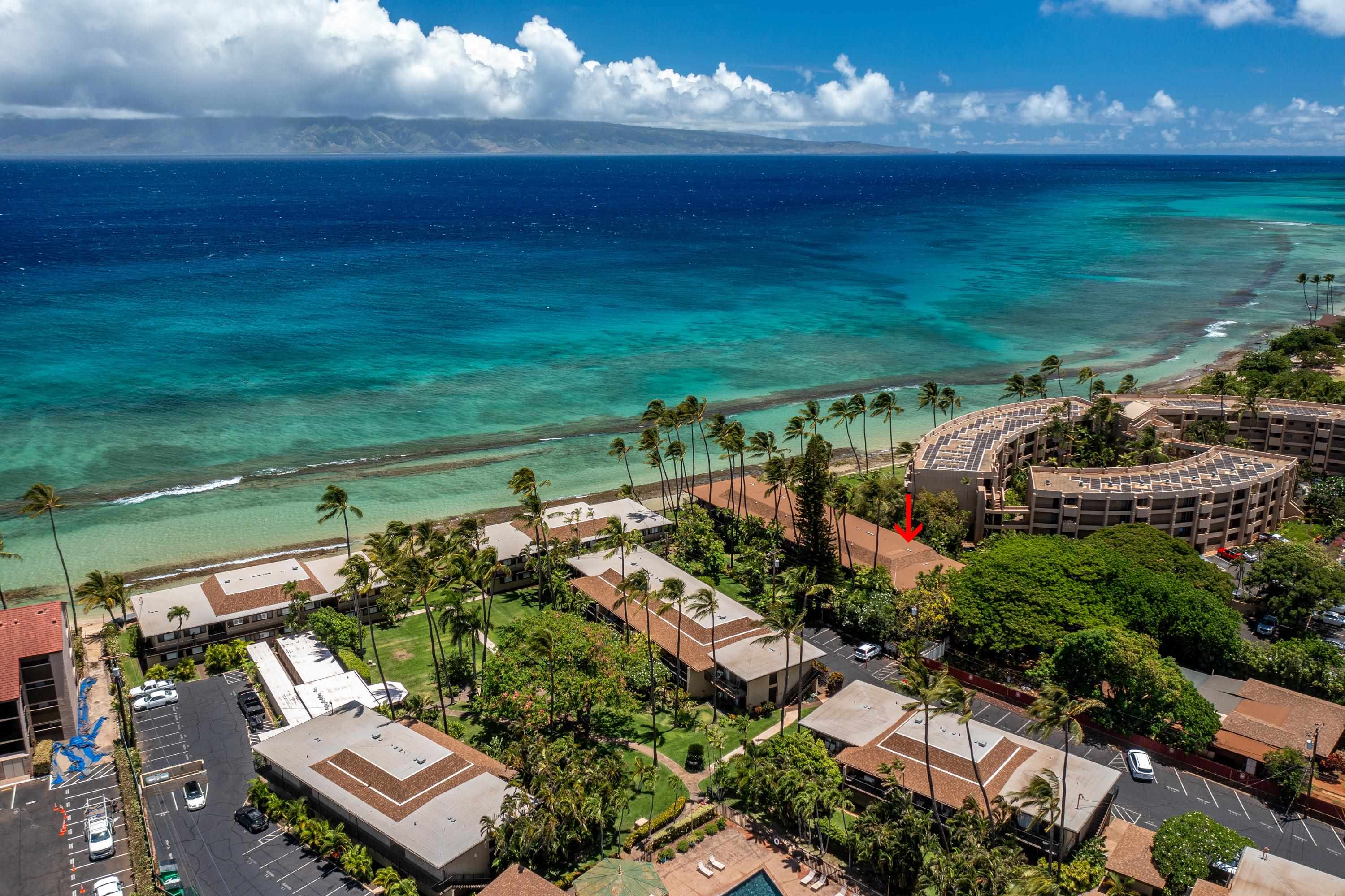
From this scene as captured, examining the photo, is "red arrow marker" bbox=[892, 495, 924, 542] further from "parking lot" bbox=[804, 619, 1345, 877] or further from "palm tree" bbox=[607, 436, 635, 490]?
"palm tree" bbox=[607, 436, 635, 490]

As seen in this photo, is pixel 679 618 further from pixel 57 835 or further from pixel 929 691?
pixel 57 835

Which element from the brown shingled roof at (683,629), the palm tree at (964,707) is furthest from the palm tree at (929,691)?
the brown shingled roof at (683,629)

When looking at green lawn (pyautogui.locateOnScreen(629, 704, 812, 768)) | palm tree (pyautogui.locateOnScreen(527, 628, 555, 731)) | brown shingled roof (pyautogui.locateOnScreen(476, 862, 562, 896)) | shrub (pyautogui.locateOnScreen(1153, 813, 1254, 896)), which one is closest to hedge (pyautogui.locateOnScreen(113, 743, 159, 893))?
brown shingled roof (pyautogui.locateOnScreen(476, 862, 562, 896))

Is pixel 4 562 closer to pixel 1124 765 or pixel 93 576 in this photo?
pixel 93 576

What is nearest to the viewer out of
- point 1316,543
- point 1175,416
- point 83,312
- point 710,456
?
point 1316,543

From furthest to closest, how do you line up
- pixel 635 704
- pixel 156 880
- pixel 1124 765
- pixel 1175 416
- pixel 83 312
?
pixel 83 312 → pixel 1175 416 → pixel 635 704 → pixel 1124 765 → pixel 156 880

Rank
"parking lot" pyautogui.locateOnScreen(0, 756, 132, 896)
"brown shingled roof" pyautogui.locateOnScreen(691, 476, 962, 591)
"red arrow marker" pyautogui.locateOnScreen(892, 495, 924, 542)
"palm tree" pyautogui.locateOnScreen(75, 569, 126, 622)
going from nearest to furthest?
"parking lot" pyautogui.locateOnScreen(0, 756, 132, 896) → "palm tree" pyautogui.locateOnScreen(75, 569, 126, 622) → "brown shingled roof" pyautogui.locateOnScreen(691, 476, 962, 591) → "red arrow marker" pyautogui.locateOnScreen(892, 495, 924, 542)

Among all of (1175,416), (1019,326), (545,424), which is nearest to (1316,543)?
(1175,416)
